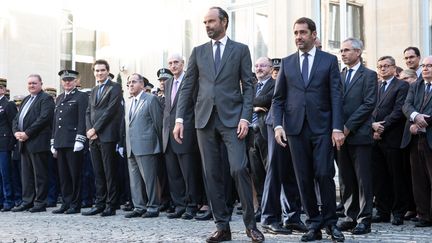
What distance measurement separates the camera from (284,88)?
654 cm

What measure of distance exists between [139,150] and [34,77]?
235 cm

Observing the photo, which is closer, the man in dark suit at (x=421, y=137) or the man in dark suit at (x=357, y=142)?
the man in dark suit at (x=357, y=142)

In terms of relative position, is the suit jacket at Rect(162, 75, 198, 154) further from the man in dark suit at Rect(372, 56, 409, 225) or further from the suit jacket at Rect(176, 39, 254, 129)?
the man in dark suit at Rect(372, 56, 409, 225)

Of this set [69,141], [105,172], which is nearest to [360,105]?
[105,172]

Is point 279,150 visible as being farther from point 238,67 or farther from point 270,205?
point 238,67

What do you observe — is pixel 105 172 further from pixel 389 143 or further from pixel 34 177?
pixel 389 143

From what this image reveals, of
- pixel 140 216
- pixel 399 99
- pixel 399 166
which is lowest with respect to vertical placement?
pixel 140 216

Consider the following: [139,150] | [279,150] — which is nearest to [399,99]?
[279,150]

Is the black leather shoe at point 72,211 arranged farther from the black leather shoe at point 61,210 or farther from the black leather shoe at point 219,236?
the black leather shoe at point 219,236

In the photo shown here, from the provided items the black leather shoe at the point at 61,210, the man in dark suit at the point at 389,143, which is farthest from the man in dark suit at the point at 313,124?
the black leather shoe at the point at 61,210

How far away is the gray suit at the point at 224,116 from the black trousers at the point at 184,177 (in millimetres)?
2320

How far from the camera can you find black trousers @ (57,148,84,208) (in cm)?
965

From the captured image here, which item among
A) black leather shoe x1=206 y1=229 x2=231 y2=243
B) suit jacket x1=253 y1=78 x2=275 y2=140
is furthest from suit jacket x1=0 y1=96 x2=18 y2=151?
black leather shoe x1=206 y1=229 x2=231 y2=243

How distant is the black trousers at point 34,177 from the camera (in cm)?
1014
